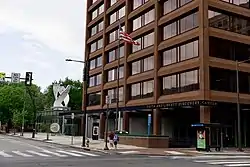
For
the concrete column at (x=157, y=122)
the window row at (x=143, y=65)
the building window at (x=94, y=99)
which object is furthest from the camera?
the building window at (x=94, y=99)

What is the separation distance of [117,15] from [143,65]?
13.8m

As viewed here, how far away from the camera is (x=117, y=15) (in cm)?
6209

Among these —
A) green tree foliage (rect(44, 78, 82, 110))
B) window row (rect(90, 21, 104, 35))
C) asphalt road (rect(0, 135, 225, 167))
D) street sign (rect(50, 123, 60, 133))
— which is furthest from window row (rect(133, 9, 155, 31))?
green tree foliage (rect(44, 78, 82, 110))

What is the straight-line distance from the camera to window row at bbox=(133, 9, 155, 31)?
5125cm

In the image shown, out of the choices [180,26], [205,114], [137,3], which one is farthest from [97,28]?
[205,114]

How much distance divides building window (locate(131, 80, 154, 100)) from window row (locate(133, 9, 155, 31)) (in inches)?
338

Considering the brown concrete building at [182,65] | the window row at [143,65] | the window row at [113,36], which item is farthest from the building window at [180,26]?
the window row at [113,36]

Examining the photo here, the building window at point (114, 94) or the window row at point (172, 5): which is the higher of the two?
the window row at point (172, 5)

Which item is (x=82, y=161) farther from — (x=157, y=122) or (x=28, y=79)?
(x=157, y=122)

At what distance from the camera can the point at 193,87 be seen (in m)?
40.8

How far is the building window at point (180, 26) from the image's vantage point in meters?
42.3

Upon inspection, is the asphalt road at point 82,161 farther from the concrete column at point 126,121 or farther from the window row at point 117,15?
the window row at point 117,15

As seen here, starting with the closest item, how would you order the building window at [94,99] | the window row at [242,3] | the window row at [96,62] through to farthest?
the window row at [242,3], the building window at [94,99], the window row at [96,62]

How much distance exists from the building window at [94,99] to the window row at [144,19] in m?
16.4
